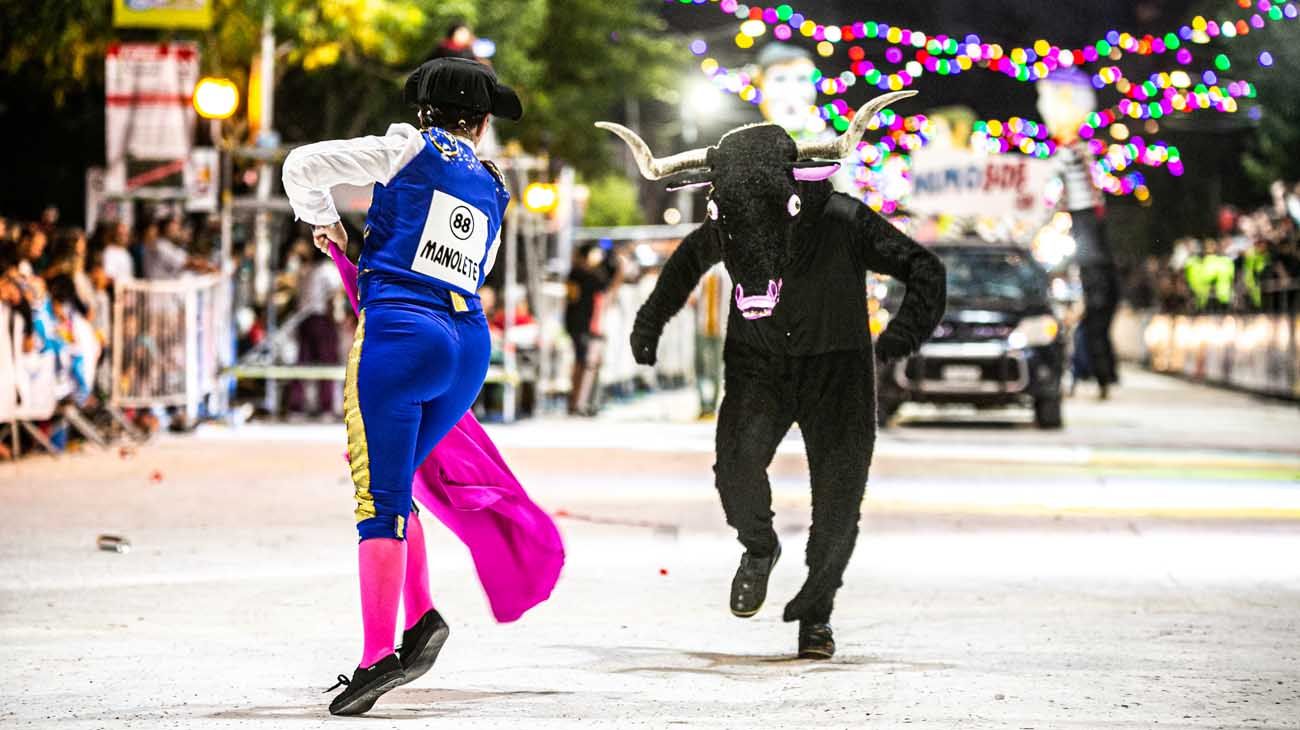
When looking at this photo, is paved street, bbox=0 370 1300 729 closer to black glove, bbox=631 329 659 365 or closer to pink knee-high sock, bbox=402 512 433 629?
pink knee-high sock, bbox=402 512 433 629

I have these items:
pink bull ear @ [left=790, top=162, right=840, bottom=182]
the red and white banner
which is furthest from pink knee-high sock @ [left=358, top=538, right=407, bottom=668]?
the red and white banner

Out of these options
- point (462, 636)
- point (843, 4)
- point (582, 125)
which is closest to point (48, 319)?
point (462, 636)

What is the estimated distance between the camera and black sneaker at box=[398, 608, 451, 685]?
655cm

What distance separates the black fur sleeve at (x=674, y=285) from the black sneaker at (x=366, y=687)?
2067 millimetres

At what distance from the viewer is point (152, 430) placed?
1967 cm

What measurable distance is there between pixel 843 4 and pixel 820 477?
2149 centimetres

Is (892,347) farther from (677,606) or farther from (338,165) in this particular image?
(338,165)

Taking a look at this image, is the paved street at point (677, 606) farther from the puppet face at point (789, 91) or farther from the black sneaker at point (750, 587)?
the puppet face at point (789, 91)

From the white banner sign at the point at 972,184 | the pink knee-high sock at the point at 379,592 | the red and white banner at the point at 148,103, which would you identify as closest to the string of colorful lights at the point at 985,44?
the white banner sign at the point at 972,184

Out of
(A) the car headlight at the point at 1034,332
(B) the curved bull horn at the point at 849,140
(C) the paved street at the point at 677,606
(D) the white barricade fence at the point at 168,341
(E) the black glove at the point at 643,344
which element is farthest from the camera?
(A) the car headlight at the point at 1034,332

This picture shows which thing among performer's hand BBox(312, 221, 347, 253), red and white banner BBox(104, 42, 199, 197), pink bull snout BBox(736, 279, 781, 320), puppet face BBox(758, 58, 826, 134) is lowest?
pink bull snout BBox(736, 279, 781, 320)

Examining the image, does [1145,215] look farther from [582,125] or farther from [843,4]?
[843,4]

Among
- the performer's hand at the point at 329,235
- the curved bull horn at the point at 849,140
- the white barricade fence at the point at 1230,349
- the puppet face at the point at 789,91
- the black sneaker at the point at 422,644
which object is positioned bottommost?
the white barricade fence at the point at 1230,349

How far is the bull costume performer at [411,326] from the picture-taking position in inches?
248
